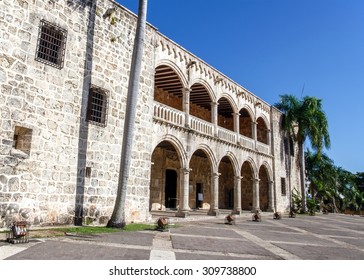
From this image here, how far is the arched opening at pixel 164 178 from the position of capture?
57.1 feet

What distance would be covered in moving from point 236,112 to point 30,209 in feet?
44.8

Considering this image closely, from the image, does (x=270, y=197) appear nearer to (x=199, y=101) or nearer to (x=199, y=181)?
(x=199, y=181)

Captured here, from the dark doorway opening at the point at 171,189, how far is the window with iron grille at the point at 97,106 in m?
8.49

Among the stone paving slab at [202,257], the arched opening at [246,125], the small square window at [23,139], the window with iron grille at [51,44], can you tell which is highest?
the arched opening at [246,125]

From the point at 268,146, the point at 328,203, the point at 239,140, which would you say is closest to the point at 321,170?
the point at 328,203

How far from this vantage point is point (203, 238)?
8203 millimetres

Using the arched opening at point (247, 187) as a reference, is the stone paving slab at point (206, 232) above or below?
below

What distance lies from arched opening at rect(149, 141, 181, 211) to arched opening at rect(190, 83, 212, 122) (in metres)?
3.56

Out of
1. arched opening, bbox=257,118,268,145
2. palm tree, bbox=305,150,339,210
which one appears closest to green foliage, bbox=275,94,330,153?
arched opening, bbox=257,118,268,145

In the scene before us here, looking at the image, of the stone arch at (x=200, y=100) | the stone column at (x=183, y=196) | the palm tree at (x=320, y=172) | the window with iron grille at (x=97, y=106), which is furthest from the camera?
the palm tree at (x=320, y=172)

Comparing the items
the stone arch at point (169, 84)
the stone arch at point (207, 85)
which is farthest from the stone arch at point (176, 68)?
the stone arch at point (207, 85)

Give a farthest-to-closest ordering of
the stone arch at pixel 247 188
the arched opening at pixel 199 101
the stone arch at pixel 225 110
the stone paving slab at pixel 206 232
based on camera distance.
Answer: the stone arch at pixel 247 188 → the stone arch at pixel 225 110 → the arched opening at pixel 199 101 → the stone paving slab at pixel 206 232

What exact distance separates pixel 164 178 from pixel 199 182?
4121mm

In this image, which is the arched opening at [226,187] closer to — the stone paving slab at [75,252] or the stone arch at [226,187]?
the stone arch at [226,187]
